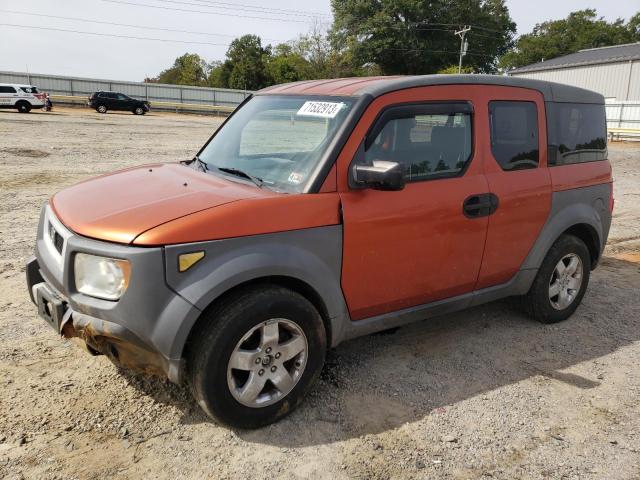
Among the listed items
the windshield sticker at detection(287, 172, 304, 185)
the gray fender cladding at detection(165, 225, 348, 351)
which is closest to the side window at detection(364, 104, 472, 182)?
the windshield sticker at detection(287, 172, 304, 185)

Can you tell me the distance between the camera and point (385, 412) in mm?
3311

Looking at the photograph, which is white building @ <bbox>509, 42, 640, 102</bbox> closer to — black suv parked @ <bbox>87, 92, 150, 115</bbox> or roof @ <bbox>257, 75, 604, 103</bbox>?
black suv parked @ <bbox>87, 92, 150, 115</bbox>

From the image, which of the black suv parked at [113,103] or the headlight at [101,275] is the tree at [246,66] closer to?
the black suv parked at [113,103]

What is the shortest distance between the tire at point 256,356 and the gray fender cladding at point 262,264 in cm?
12

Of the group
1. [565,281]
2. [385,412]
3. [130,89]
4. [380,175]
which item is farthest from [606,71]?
[385,412]

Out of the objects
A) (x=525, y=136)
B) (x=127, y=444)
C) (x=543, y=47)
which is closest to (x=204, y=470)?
(x=127, y=444)

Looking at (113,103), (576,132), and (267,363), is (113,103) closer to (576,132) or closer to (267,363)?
(576,132)

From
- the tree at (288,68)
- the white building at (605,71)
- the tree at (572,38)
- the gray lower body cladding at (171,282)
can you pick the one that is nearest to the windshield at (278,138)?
the gray lower body cladding at (171,282)

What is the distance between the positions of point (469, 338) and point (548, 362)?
2.02 ft

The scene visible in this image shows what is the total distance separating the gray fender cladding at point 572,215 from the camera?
14.1ft

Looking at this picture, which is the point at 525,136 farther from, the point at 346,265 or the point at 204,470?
the point at 204,470

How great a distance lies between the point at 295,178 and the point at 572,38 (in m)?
84.5

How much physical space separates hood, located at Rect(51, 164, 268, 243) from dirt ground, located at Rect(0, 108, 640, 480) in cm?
110

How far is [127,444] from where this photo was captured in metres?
2.90
